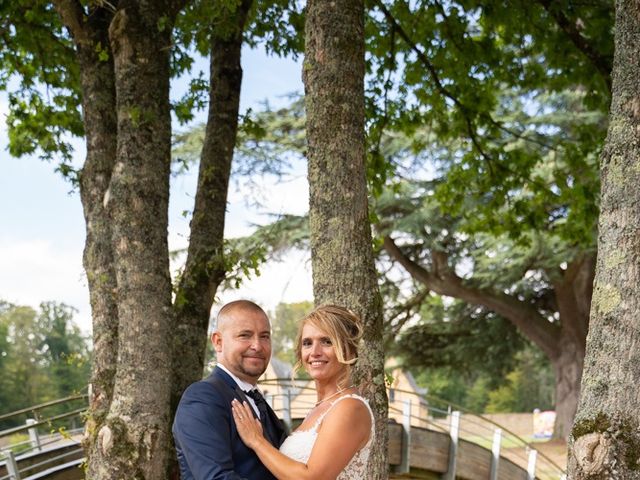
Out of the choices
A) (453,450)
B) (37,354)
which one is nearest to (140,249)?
(453,450)

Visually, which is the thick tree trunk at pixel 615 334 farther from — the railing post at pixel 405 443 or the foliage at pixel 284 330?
the foliage at pixel 284 330

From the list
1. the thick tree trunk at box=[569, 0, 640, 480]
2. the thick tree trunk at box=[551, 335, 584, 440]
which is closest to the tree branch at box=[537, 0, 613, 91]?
the thick tree trunk at box=[569, 0, 640, 480]

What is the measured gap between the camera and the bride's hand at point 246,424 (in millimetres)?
3535

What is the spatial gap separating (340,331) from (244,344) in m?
0.48

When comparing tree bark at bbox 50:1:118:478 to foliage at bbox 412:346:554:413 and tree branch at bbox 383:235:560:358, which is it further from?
foliage at bbox 412:346:554:413

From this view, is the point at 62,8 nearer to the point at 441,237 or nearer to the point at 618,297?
the point at 618,297

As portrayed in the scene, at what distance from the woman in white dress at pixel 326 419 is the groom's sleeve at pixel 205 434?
3.5 inches

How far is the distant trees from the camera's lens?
45844mm

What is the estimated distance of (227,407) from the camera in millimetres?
3566

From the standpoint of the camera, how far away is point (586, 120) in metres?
24.2

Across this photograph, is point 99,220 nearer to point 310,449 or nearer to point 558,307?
point 310,449

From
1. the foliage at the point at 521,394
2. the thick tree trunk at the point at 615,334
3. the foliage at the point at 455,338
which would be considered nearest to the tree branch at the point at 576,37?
the thick tree trunk at the point at 615,334

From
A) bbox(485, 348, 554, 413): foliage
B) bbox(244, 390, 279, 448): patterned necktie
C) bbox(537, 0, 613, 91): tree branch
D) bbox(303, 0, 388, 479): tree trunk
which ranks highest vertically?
bbox(537, 0, 613, 91): tree branch

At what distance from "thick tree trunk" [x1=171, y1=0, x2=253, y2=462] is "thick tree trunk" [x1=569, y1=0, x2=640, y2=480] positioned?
4.53 m
